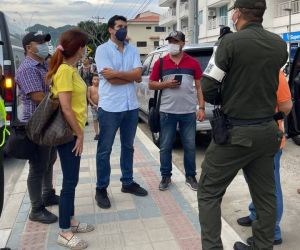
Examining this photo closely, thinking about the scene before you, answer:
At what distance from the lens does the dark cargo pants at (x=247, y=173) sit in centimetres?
281

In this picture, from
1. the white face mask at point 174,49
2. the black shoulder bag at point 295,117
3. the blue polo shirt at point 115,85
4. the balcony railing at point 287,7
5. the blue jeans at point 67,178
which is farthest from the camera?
the balcony railing at point 287,7

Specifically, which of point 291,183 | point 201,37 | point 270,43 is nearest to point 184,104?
point 291,183

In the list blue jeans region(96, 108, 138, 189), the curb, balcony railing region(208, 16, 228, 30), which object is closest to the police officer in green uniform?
the curb

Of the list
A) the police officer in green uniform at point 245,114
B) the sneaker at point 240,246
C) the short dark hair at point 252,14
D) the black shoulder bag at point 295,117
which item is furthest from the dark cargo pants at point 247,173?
the black shoulder bag at point 295,117

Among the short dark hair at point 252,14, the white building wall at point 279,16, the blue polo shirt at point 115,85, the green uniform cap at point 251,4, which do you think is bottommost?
the blue polo shirt at point 115,85

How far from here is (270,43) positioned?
2736 millimetres

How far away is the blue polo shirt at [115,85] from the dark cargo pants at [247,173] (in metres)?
1.69

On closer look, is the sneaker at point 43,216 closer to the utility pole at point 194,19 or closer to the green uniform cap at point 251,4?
the green uniform cap at point 251,4

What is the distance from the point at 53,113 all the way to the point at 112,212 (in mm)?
1497

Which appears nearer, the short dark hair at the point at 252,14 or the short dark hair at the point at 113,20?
the short dark hair at the point at 252,14

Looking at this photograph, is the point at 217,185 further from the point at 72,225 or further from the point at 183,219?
the point at 72,225

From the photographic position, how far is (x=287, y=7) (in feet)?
94.4

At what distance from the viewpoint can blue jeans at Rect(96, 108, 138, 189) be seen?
4.41m

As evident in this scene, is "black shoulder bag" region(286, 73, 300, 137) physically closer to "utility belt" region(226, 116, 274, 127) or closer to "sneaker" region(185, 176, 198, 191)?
"utility belt" region(226, 116, 274, 127)
